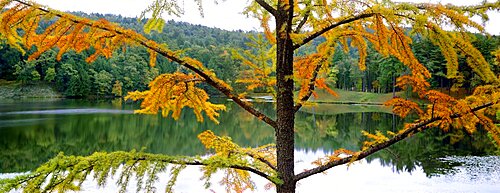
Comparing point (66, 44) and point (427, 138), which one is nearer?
point (66, 44)

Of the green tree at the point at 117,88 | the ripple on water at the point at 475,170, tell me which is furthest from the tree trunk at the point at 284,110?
the green tree at the point at 117,88

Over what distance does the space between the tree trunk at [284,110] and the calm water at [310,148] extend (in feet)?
13.3

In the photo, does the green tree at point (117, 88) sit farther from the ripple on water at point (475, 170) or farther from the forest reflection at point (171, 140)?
the ripple on water at point (475, 170)

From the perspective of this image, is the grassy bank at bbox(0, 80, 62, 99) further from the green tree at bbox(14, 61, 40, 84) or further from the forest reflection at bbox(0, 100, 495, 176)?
the forest reflection at bbox(0, 100, 495, 176)

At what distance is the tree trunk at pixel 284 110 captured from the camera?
2734mm

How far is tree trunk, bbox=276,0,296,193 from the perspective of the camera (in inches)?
108

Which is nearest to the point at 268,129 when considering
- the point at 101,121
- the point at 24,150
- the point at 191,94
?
the point at 101,121

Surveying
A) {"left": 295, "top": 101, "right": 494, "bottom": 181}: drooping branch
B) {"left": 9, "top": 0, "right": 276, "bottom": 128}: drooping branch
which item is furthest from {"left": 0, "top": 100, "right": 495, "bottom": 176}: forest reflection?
{"left": 9, "top": 0, "right": 276, "bottom": 128}: drooping branch

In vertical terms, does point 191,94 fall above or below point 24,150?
above

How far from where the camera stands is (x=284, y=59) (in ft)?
8.93

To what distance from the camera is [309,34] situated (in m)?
2.50

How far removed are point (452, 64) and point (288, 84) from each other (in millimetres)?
1033

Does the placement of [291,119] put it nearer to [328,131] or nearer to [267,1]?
[267,1]

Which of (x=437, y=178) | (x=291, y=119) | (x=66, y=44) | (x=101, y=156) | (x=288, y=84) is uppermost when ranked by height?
(x=66, y=44)
